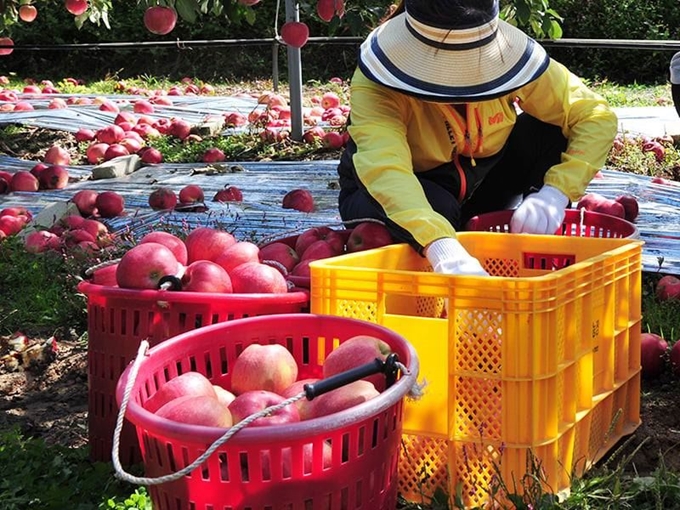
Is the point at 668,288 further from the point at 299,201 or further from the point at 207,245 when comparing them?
the point at 299,201

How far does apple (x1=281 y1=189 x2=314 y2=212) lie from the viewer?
507cm

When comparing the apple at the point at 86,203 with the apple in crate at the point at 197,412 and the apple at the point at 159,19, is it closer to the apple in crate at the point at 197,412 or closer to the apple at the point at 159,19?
the apple at the point at 159,19

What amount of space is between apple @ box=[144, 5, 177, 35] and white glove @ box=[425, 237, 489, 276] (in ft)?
8.66

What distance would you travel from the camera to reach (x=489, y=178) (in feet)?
11.1

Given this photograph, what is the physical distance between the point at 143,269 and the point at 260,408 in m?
0.64

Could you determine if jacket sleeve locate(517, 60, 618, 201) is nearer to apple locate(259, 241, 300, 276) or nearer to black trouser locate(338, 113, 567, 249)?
black trouser locate(338, 113, 567, 249)

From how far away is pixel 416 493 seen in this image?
2070 millimetres

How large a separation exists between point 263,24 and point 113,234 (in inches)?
514

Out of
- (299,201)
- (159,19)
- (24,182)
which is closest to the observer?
(159,19)

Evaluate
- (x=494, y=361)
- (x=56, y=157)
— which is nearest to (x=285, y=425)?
(x=494, y=361)

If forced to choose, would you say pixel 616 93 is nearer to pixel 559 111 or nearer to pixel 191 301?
pixel 559 111

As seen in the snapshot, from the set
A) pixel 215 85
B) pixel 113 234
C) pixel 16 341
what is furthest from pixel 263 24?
pixel 16 341

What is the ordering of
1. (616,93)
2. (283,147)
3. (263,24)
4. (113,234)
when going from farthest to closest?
(263,24) → (616,93) → (283,147) → (113,234)

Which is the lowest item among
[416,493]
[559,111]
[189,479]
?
[416,493]
